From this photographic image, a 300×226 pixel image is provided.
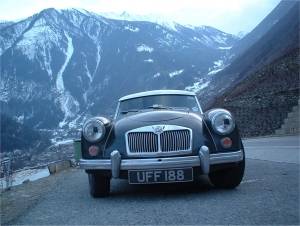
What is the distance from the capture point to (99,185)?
6879mm

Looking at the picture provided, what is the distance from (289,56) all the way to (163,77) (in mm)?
145477

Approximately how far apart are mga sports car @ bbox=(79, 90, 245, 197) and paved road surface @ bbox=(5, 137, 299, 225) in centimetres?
28

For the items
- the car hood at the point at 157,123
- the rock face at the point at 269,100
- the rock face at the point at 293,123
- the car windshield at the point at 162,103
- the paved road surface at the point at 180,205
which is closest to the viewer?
the paved road surface at the point at 180,205

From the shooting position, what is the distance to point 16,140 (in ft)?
356

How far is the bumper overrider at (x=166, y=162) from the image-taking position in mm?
6348

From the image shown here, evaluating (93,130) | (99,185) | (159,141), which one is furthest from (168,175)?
(93,130)

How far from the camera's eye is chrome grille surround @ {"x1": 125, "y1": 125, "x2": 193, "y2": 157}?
651 centimetres

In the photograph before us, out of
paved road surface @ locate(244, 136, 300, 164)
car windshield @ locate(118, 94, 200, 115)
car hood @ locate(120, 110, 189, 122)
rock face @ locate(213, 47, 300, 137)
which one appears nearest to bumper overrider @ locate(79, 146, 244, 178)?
car hood @ locate(120, 110, 189, 122)

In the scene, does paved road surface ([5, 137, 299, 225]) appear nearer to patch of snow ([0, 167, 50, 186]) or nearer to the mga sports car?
the mga sports car

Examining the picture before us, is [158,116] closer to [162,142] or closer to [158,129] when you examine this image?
[158,129]

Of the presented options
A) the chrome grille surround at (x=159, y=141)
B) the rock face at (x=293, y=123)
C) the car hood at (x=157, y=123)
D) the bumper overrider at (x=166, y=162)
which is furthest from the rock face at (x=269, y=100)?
the chrome grille surround at (x=159, y=141)

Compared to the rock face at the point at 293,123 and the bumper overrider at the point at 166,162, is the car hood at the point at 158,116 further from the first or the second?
the rock face at the point at 293,123

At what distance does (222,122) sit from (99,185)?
1848 millimetres

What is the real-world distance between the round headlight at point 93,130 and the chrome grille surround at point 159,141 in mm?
411
